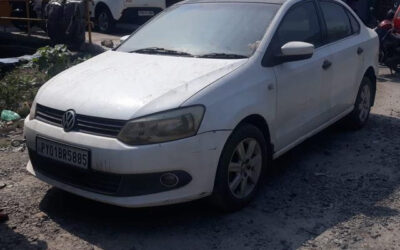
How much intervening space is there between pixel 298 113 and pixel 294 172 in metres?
0.60

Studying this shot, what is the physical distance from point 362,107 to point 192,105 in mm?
3258

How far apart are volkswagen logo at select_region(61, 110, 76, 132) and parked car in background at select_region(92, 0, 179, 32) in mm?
11073

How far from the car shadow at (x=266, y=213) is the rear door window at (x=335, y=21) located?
4.28 ft

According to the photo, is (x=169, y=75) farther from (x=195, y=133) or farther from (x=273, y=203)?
(x=273, y=203)

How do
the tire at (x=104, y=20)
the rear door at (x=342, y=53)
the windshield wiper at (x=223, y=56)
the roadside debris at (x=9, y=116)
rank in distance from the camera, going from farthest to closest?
the tire at (x=104, y=20)
the roadside debris at (x=9, y=116)
the rear door at (x=342, y=53)
the windshield wiper at (x=223, y=56)

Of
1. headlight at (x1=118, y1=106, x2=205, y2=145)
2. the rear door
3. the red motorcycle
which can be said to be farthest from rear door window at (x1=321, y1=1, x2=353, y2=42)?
the red motorcycle

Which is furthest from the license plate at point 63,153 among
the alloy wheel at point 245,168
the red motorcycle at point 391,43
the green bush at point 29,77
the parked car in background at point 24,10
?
the parked car in background at point 24,10

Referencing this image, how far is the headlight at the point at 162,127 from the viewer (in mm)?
3598

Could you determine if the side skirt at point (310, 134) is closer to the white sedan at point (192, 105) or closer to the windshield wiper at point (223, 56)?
the white sedan at point (192, 105)

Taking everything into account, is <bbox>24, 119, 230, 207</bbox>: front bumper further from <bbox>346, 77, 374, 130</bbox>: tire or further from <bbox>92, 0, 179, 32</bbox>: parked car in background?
<bbox>92, 0, 179, 32</bbox>: parked car in background

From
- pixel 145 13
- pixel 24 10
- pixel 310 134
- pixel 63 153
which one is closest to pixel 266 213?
pixel 310 134

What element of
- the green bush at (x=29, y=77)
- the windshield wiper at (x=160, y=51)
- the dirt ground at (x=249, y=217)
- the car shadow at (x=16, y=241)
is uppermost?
the windshield wiper at (x=160, y=51)

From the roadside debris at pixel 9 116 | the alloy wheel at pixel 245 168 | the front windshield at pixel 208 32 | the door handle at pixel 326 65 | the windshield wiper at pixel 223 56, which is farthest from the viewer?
the roadside debris at pixel 9 116

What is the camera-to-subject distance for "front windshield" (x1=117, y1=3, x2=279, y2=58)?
4516 mm
